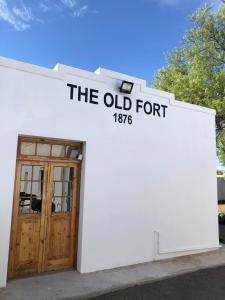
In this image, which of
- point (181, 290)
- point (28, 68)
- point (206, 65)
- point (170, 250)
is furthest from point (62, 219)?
point (206, 65)

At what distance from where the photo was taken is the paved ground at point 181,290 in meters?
4.55

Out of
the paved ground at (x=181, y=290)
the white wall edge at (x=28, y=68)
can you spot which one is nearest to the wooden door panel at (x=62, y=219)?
the paved ground at (x=181, y=290)

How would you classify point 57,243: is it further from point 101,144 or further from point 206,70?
point 206,70

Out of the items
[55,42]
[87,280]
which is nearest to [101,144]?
[87,280]

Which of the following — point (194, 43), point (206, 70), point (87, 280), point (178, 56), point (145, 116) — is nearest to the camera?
point (87, 280)

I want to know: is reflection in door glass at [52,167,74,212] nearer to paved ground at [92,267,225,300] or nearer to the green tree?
paved ground at [92,267,225,300]

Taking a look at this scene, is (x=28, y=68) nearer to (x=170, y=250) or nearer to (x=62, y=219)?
(x=62, y=219)

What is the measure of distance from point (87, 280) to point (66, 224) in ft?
3.80

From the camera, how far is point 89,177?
5672mm

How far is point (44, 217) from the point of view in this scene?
5355 millimetres

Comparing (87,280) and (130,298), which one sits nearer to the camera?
(130,298)

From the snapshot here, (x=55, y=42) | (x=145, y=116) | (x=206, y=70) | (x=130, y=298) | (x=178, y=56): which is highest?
(x=178, y=56)

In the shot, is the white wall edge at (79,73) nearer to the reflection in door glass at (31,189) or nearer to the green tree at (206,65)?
the reflection in door glass at (31,189)

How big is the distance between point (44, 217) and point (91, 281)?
4.93ft
